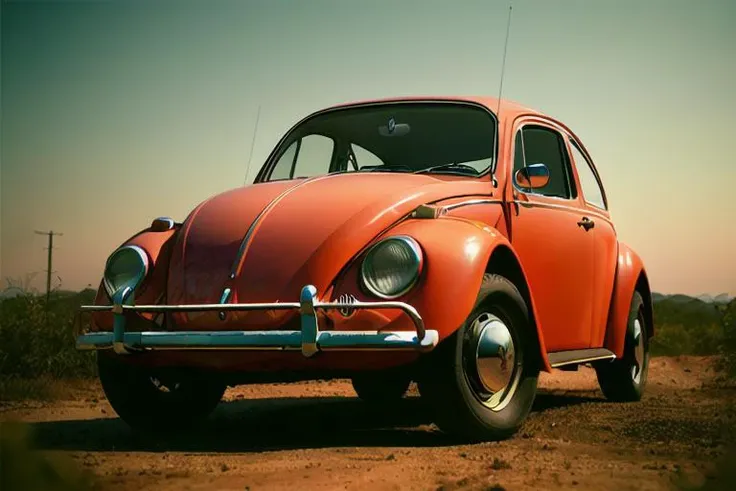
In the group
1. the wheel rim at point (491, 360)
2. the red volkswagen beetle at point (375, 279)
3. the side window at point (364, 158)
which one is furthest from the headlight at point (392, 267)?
the side window at point (364, 158)

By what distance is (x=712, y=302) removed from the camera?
9508 mm

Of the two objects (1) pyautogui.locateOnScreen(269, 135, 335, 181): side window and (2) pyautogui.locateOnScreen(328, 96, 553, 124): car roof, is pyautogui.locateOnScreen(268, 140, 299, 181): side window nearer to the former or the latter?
(1) pyautogui.locateOnScreen(269, 135, 335, 181): side window

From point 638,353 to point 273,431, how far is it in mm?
3499

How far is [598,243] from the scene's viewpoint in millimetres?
6641

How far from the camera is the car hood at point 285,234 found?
4.43 meters

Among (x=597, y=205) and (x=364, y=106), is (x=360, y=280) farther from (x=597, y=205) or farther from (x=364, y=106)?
(x=597, y=205)

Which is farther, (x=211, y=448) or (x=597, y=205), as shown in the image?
(x=597, y=205)

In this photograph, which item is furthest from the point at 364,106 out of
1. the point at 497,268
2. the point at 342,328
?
the point at 342,328

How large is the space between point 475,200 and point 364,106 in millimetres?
1459

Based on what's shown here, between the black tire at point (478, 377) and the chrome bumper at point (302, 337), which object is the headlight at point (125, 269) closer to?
the chrome bumper at point (302, 337)

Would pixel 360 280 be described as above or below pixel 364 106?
below

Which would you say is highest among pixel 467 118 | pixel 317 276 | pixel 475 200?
pixel 467 118

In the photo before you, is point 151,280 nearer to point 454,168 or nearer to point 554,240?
point 454,168

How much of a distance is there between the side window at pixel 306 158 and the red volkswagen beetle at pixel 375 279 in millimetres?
13
